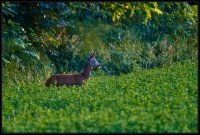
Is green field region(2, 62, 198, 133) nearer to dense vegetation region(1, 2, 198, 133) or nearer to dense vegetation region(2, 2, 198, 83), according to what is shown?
dense vegetation region(1, 2, 198, 133)

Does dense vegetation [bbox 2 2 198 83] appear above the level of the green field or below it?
above

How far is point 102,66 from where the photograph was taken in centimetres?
1669

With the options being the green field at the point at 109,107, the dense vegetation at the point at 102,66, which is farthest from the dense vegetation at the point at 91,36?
the green field at the point at 109,107

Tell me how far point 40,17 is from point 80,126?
8.32 metres

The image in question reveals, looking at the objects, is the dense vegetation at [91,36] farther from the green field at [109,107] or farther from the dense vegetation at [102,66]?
the green field at [109,107]

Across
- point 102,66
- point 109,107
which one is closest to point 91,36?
point 102,66

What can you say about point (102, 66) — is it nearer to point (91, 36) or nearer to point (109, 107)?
point (91, 36)

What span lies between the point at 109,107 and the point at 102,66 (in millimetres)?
8580

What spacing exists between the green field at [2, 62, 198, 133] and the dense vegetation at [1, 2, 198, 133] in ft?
0.04

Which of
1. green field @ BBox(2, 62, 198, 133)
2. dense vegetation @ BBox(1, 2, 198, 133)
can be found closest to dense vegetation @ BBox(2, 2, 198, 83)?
dense vegetation @ BBox(1, 2, 198, 133)

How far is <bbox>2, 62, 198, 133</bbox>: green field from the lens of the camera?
674 cm

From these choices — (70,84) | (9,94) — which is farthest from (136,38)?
(9,94)

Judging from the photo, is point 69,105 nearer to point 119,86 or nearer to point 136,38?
point 119,86

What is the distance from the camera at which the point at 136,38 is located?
61.3ft
